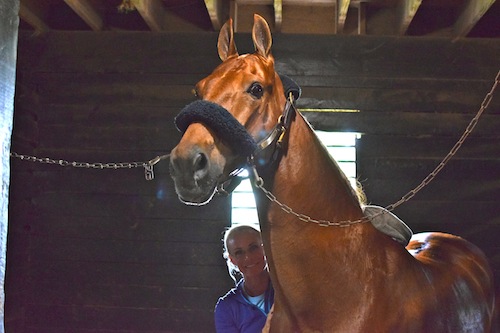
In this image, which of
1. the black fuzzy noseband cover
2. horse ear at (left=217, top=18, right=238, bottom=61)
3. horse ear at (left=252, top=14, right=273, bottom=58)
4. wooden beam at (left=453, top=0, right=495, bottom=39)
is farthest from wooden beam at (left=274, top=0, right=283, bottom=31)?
the black fuzzy noseband cover

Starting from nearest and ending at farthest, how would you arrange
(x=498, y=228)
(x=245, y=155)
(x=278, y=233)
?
(x=245, y=155) → (x=278, y=233) → (x=498, y=228)

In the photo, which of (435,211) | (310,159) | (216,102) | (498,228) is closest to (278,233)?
(310,159)

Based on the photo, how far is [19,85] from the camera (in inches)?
146

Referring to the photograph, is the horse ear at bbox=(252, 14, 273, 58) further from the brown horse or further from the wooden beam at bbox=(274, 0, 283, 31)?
the wooden beam at bbox=(274, 0, 283, 31)

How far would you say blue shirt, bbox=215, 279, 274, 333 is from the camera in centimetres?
210

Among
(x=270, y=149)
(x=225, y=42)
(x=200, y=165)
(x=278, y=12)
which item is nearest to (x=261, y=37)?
(x=225, y=42)

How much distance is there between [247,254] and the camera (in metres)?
2.14

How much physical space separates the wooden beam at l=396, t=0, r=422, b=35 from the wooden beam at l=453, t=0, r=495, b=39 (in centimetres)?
37

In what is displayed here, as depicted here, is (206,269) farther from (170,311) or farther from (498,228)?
(498,228)

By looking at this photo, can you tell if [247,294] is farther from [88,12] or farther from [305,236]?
[88,12]

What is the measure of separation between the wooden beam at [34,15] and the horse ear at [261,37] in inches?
89.2

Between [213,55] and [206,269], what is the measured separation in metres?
1.57

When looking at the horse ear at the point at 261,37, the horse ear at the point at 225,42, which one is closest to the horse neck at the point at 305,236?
the horse ear at the point at 261,37

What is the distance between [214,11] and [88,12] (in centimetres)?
91
